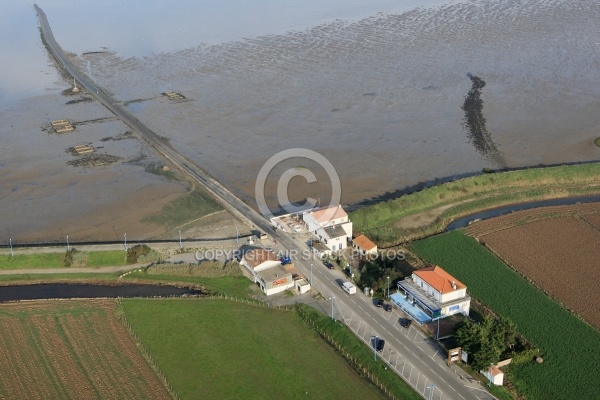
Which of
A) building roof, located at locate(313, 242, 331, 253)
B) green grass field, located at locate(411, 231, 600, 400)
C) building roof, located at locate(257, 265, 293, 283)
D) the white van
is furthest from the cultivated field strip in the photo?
building roof, located at locate(257, 265, 293, 283)

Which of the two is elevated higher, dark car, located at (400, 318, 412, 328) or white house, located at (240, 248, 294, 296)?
white house, located at (240, 248, 294, 296)

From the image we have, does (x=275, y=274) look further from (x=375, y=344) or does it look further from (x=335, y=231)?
(x=375, y=344)

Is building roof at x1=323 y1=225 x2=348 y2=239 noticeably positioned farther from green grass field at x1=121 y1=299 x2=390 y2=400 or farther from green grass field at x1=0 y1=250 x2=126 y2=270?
green grass field at x1=0 y1=250 x2=126 y2=270

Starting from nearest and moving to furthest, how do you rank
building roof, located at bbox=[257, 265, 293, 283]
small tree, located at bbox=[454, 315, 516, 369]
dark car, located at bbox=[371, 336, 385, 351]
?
1. small tree, located at bbox=[454, 315, 516, 369]
2. dark car, located at bbox=[371, 336, 385, 351]
3. building roof, located at bbox=[257, 265, 293, 283]

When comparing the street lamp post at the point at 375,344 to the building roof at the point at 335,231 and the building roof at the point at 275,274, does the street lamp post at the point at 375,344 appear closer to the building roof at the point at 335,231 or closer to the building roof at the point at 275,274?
the building roof at the point at 275,274

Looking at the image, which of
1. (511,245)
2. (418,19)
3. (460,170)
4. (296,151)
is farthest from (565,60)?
(511,245)

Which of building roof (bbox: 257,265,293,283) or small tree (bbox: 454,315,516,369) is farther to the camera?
building roof (bbox: 257,265,293,283)
